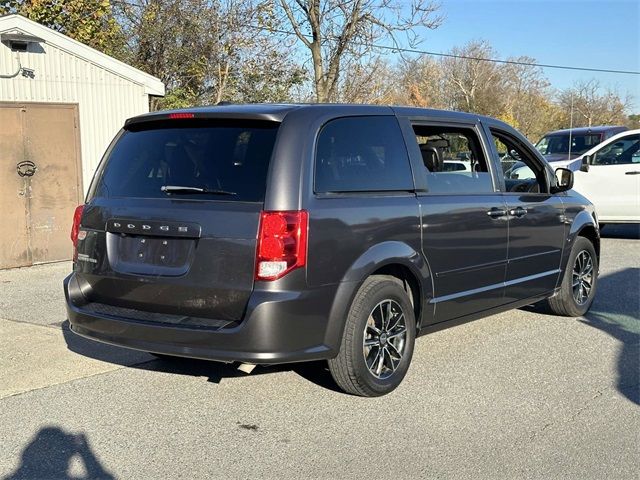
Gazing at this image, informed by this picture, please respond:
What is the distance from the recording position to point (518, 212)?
5785 millimetres

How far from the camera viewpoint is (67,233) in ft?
33.8

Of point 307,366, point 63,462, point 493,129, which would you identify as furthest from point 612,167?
point 63,462

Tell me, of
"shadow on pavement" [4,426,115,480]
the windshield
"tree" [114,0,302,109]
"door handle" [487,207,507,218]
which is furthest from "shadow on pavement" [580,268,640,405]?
"tree" [114,0,302,109]

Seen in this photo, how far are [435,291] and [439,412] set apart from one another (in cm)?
94

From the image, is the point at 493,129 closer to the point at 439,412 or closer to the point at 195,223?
the point at 439,412

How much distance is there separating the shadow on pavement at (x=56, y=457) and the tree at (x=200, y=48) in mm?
14018

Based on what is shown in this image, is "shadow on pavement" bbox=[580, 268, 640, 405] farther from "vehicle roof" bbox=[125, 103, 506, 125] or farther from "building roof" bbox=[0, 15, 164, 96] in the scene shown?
"building roof" bbox=[0, 15, 164, 96]

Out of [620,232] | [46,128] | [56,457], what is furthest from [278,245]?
[620,232]

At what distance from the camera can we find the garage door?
9.55 m

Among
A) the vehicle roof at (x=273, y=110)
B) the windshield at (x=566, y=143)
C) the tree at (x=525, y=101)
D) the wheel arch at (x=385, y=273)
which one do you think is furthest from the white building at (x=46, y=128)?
the tree at (x=525, y=101)

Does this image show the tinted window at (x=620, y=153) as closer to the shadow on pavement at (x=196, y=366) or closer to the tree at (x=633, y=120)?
the shadow on pavement at (x=196, y=366)

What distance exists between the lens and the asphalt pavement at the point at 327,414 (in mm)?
3672

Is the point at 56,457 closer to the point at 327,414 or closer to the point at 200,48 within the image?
the point at 327,414

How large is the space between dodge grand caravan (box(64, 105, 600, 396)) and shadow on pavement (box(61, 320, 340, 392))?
0.57 meters
